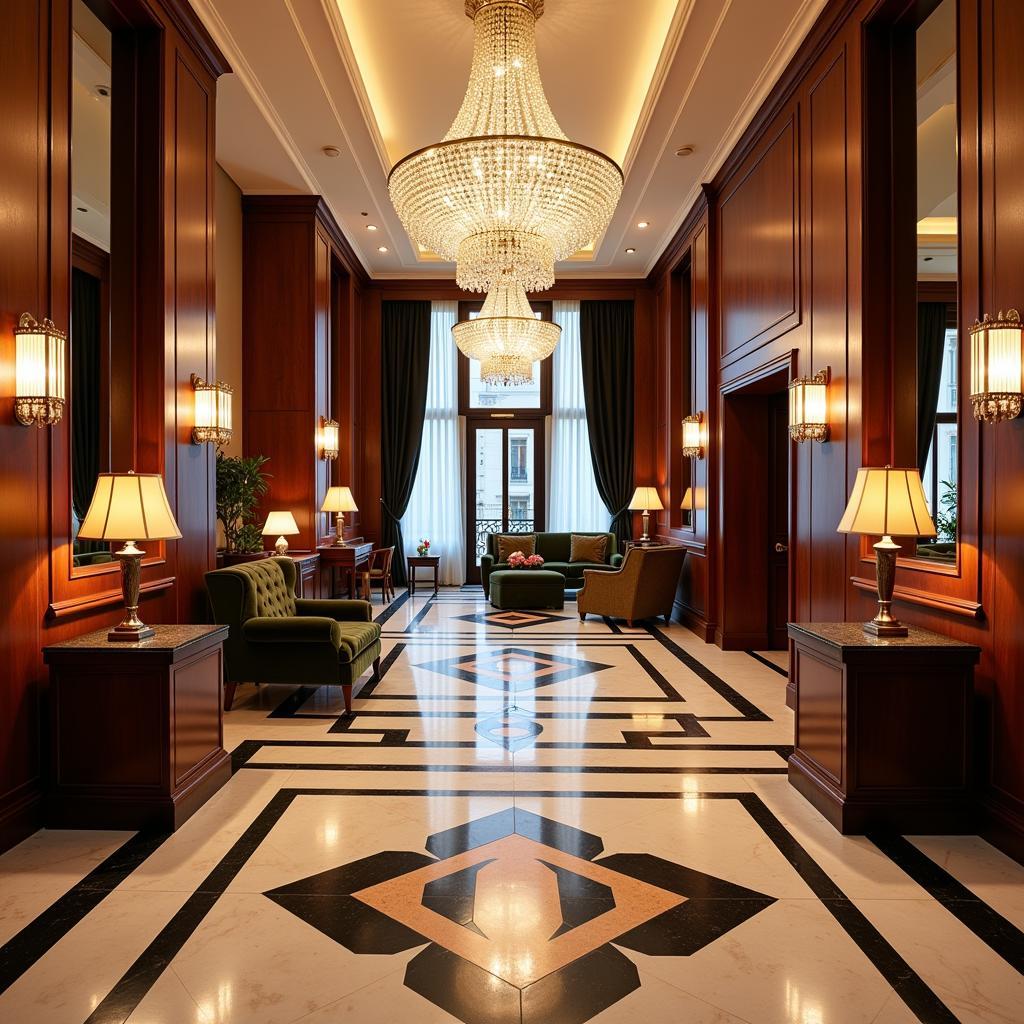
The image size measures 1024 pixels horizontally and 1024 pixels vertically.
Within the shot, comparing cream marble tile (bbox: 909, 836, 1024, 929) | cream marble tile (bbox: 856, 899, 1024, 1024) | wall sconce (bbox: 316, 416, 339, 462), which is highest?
wall sconce (bbox: 316, 416, 339, 462)

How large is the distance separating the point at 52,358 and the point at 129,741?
156 centimetres

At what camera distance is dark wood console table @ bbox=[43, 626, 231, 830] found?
3105 millimetres

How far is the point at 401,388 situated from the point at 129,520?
8096mm

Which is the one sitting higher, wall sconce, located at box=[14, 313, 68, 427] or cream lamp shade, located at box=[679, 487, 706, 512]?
wall sconce, located at box=[14, 313, 68, 427]

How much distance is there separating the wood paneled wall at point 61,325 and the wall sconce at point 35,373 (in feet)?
0.13

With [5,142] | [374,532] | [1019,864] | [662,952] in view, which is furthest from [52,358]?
[374,532]

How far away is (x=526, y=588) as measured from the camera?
9.16 metres

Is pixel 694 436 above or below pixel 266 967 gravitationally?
above

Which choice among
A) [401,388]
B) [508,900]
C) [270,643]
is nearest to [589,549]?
[401,388]

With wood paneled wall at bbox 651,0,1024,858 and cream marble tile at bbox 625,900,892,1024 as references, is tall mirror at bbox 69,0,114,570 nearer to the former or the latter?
wood paneled wall at bbox 651,0,1024,858

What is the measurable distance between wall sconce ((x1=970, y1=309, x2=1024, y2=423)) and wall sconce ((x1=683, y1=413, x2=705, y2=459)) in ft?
15.1

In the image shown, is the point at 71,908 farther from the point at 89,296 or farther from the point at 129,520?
the point at 89,296

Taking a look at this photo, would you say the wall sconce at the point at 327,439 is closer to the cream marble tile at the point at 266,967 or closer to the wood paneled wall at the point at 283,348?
the wood paneled wall at the point at 283,348

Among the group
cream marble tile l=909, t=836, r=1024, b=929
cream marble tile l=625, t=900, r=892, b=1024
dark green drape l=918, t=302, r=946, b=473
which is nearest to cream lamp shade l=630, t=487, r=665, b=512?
dark green drape l=918, t=302, r=946, b=473
